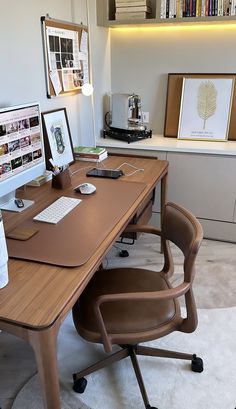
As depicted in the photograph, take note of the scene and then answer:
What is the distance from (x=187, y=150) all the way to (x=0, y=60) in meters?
1.45

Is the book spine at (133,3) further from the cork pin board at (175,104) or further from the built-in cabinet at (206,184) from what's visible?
the built-in cabinet at (206,184)

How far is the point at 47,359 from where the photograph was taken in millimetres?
994

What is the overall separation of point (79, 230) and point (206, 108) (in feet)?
6.10

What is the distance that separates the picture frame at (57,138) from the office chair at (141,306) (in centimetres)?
73

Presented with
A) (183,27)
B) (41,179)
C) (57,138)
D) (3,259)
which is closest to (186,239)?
(3,259)

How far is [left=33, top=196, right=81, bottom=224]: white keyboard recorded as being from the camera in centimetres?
155

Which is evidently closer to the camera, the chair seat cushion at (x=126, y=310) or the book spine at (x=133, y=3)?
the chair seat cushion at (x=126, y=310)

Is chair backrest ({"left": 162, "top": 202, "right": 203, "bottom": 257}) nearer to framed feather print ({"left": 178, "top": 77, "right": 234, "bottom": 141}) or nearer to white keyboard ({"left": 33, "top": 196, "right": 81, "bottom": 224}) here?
white keyboard ({"left": 33, "top": 196, "right": 81, "bottom": 224})

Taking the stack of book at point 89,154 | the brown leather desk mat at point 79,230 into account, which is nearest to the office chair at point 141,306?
the brown leather desk mat at point 79,230

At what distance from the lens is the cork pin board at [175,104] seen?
2.82 meters

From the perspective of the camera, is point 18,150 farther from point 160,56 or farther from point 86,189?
point 160,56

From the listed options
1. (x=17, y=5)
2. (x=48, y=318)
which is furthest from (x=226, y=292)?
(x=17, y=5)

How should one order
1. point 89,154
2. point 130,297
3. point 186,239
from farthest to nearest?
1. point 89,154
2. point 186,239
3. point 130,297

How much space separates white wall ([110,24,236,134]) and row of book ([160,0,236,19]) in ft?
0.66
